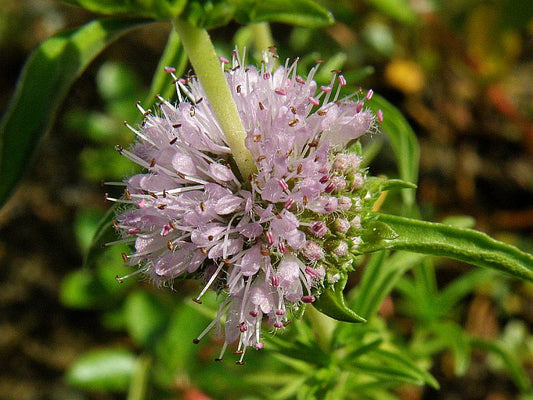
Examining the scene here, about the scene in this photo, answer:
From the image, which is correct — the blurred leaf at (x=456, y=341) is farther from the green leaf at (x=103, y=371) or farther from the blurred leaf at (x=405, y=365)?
the green leaf at (x=103, y=371)

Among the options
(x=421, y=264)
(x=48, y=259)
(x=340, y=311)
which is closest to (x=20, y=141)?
(x=340, y=311)

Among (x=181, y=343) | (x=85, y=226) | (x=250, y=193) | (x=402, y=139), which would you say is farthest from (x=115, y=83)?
(x=250, y=193)

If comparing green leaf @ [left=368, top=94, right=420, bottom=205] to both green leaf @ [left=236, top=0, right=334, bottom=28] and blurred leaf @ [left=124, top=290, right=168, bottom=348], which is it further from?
blurred leaf @ [left=124, top=290, right=168, bottom=348]

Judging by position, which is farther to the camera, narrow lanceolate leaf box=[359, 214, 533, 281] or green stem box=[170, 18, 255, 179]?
narrow lanceolate leaf box=[359, 214, 533, 281]

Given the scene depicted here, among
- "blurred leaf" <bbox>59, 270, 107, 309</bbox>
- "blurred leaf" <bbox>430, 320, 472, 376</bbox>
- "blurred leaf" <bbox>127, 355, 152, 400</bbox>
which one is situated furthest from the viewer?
"blurred leaf" <bbox>59, 270, 107, 309</bbox>

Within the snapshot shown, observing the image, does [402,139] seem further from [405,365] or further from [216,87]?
[216,87]

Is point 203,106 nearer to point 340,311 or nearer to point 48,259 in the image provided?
point 340,311

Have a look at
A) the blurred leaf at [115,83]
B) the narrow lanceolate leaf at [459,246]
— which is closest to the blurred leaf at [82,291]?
the blurred leaf at [115,83]

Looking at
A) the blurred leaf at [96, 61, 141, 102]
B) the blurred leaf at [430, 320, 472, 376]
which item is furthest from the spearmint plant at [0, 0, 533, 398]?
the blurred leaf at [96, 61, 141, 102]
